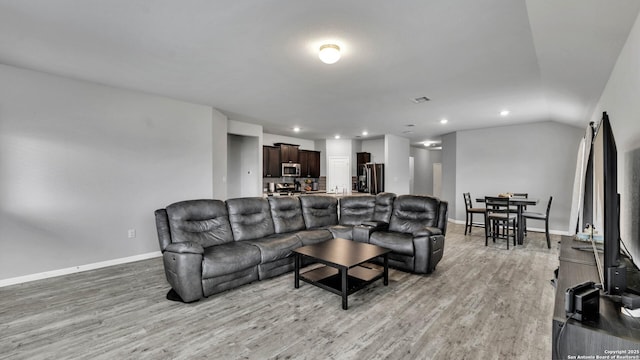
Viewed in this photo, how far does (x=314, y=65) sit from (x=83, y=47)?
2.41m

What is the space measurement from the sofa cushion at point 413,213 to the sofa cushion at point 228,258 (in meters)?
2.30

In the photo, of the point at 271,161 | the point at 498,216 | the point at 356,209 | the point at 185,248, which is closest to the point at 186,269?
the point at 185,248

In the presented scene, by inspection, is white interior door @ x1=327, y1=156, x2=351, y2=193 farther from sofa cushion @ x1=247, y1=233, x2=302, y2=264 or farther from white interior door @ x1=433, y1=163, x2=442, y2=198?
sofa cushion @ x1=247, y1=233, x2=302, y2=264

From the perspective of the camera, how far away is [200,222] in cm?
349

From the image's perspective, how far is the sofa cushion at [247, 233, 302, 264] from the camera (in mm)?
3365

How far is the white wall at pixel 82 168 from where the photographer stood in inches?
130

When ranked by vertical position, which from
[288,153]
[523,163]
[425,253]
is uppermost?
[288,153]

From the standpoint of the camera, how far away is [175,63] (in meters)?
3.12

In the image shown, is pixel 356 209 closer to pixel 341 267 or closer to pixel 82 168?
pixel 341 267

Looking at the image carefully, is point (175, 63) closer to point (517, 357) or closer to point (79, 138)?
point (79, 138)

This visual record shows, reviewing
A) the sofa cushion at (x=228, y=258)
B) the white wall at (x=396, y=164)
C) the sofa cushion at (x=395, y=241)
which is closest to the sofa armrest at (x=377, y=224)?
the sofa cushion at (x=395, y=241)

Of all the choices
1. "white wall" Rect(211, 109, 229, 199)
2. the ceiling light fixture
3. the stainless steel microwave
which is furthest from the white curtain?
the stainless steel microwave

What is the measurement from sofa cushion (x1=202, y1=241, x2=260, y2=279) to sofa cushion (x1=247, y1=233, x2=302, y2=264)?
→ 91 millimetres

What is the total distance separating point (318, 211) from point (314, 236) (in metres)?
0.84
